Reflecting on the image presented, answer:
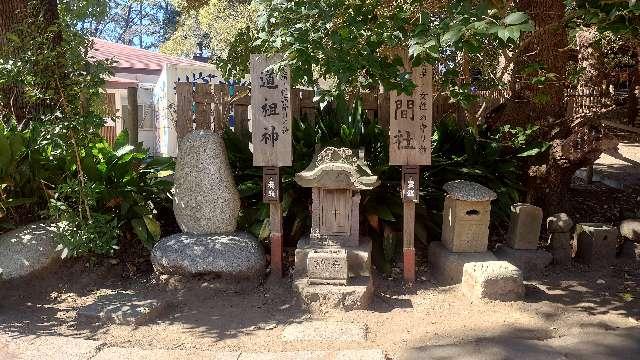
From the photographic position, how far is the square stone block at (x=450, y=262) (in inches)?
207

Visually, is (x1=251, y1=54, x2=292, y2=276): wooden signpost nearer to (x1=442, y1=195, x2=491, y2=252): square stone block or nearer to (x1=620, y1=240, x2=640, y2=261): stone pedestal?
(x1=442, y1=195, x2=491, y2=252): square stone block

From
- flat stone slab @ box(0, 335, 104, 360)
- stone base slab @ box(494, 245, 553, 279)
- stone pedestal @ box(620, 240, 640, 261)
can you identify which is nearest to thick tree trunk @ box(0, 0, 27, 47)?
flat stone slab @ box(0, 335, 104, 360)

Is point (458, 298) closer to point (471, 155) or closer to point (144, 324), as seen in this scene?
point (471, 155)

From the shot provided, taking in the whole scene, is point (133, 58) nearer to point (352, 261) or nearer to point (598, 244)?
point (352, 261)

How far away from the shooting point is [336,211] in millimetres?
5184

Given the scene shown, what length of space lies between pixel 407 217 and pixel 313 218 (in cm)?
90

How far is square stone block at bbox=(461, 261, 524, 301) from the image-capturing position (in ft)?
15.9

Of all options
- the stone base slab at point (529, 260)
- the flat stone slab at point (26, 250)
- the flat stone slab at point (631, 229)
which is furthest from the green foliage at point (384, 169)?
the flat stone slab at point (26, 250)

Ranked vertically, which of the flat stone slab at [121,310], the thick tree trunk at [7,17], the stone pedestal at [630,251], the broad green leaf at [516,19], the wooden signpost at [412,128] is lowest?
the flat stone slab at [121,310]

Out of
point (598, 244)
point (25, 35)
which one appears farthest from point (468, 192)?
point (25, 35)

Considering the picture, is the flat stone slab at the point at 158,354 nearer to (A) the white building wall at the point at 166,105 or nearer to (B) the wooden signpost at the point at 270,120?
(B) the wooden signpost at the point at 270,120

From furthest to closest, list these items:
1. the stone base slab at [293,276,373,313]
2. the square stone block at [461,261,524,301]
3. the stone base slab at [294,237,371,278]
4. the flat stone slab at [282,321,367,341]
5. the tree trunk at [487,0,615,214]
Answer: the tree trunk at [487,0,615,214]
the stone base slab at [294,237,371,278]
the square stone block at [461,261,524,301]
the stone base slab at [293,276,373,313]
the flat stone slab at [282,321,367,341]

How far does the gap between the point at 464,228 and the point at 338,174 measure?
55.3 inches

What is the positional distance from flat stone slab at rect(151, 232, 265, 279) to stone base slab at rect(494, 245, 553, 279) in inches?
101
